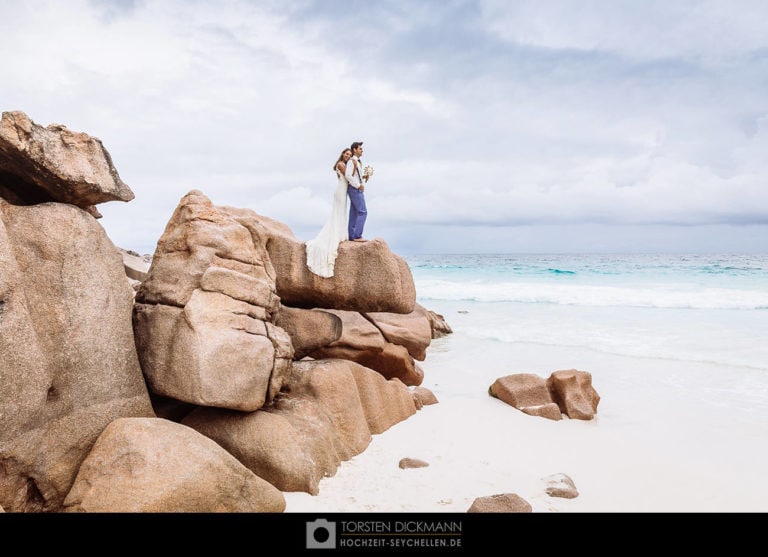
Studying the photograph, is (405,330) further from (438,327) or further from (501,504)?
(438,327)

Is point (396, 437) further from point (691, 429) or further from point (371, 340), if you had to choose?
point (691, 429)

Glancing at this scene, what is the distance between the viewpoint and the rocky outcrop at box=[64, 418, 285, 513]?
501 centimetres

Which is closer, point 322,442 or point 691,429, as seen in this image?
point 322,442

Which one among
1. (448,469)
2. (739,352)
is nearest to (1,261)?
(448,469)

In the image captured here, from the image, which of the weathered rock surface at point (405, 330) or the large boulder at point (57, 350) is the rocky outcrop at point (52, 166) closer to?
the large boulder at point (57, 350)

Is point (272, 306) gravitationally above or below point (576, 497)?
above

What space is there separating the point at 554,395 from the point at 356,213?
4.96 m

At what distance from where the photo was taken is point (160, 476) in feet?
16.8

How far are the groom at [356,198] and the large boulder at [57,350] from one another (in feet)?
14.2

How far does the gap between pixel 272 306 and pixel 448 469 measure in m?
3.20

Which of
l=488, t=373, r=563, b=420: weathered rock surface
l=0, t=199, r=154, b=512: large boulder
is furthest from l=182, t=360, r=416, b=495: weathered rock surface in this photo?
l=488, t=373, r=563, b=420: weathered rock surface

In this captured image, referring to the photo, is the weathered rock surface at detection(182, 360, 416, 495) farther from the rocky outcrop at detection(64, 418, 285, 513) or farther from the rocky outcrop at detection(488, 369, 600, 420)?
the rocky outcrop at detection(488, 369, 600, 420)

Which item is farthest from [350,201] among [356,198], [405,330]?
[405,330]

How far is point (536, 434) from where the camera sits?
28.8 feet
